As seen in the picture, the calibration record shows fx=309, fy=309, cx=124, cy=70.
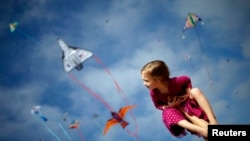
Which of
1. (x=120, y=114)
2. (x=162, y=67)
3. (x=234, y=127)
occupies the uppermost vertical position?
(x=120, y=114)

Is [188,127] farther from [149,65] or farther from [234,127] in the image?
[149,65]

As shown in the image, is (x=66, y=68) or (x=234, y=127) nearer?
(x=234, y=127)

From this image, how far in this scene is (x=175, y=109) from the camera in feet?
5.82

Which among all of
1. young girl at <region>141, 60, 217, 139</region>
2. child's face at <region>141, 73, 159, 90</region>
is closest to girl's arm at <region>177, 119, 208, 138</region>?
young girl at <region>141, 60, 217, 139</region>

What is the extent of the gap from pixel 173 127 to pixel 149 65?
384 millimetres

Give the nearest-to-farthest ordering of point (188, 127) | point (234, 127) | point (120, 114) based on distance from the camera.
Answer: point (234, 127) → point (188, 127) → point (120, 114)

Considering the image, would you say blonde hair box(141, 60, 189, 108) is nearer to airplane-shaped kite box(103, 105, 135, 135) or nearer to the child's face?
the child's face

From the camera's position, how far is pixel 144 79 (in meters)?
1.80

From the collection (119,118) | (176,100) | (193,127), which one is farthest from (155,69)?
(119,118)

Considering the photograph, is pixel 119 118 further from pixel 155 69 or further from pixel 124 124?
pixel 155 69

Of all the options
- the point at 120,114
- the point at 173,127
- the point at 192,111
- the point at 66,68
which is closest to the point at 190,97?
the point at 192,111

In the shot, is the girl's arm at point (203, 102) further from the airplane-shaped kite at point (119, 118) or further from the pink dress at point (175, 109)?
the airplane-shaped kite at point (119, 118)

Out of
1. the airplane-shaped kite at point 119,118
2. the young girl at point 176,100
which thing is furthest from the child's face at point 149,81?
the airplane-shaped kite at point 119,118

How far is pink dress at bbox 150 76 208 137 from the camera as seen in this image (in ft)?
Answer: 5.73
